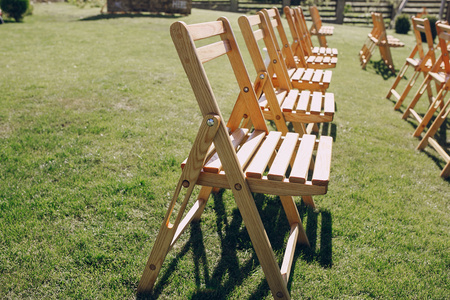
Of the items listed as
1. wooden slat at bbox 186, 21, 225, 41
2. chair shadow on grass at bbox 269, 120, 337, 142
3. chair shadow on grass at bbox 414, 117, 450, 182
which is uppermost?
wooden slat at bbox 186, 21, 225, 41

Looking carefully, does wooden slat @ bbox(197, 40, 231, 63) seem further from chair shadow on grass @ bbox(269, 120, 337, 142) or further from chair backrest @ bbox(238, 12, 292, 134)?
chair shadow on grass @ bbox(269, 120, 337, 142)

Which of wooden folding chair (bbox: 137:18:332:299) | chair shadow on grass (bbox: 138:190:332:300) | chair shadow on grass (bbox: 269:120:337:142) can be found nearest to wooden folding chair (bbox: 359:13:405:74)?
chair shadow on grass (bbox: 269:120:337:142)

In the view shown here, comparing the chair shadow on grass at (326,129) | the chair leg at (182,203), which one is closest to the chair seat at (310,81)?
the chair shadow on grass at (326,129)

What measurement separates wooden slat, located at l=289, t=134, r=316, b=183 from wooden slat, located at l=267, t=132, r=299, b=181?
44 millimetres

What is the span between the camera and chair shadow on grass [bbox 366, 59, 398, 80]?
25.7ft

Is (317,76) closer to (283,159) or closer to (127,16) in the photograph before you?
(283,159)

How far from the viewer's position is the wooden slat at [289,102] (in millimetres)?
2777

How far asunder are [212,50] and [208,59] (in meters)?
0.10

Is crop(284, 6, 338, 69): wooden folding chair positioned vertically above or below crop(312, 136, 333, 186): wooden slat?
below

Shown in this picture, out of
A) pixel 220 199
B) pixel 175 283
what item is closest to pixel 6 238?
pixel 175 283

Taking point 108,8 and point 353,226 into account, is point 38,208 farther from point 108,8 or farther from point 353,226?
point 108,8

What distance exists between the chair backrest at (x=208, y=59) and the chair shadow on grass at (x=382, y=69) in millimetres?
6270

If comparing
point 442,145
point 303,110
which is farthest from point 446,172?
point 303,110

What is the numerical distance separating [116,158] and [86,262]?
4.44 feet
